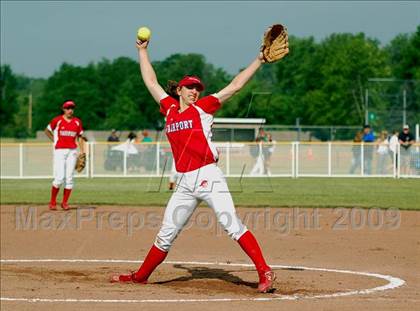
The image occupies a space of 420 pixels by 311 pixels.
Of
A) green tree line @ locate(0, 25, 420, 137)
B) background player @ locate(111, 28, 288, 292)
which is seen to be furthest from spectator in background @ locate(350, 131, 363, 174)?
background player @ locate(111, 28, 288, 292)

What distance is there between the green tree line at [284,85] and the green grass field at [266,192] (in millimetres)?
23752

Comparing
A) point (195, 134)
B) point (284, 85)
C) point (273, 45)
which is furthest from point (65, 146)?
point (284, 85)

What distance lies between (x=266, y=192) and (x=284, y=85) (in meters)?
51.9

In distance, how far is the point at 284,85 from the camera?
75250 millimetres

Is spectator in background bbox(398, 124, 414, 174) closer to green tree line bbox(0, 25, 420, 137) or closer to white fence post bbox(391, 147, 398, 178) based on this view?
white fence post bbox(391, 147, 398, 178)

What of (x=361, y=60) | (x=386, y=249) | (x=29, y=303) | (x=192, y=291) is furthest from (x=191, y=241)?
(x=361, y=60)

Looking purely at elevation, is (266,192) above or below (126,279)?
above

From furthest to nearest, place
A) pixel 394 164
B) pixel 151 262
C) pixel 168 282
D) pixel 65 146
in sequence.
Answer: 1. pixel 394 164
2. pixel 65 146
3. pixel 168 282
4. pixel 151 262

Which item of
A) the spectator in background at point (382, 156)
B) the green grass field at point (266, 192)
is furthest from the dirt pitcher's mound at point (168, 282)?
the spectator in background at point (382, 156)

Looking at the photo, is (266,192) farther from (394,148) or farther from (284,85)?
(284,85)

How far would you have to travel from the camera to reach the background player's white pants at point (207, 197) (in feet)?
28.1

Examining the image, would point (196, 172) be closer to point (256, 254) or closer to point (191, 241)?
point (256, 254)

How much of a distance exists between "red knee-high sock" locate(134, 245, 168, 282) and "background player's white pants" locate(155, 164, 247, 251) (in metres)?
0.45

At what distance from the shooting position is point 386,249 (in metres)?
12.6
